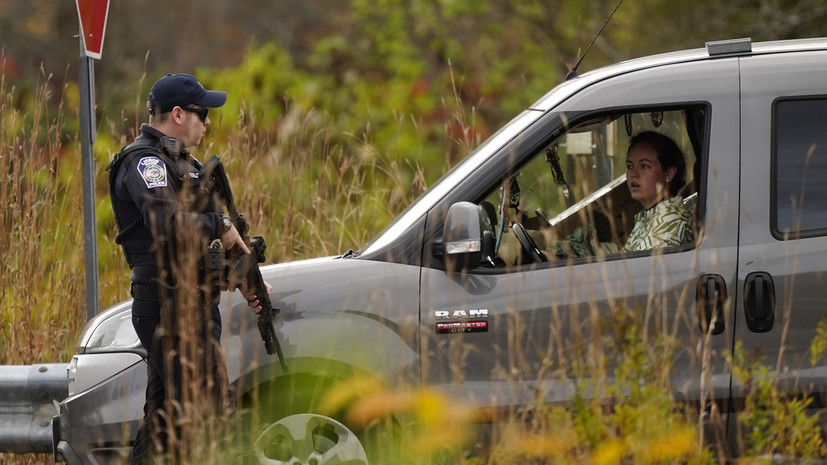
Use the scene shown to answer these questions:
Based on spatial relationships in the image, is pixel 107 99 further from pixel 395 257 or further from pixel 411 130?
pixel 395 257

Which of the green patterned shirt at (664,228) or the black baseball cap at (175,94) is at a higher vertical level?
the black baseball cap at (175,94)

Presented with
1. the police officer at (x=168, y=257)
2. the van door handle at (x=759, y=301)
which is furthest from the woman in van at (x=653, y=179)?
the police officer at (x=168, y=257)

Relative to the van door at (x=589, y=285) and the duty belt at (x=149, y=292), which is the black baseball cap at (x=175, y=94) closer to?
the duty belt at (x=149, y=292)

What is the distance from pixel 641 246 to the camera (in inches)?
181

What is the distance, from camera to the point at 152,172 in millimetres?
4402

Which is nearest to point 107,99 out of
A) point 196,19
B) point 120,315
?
point 196,19

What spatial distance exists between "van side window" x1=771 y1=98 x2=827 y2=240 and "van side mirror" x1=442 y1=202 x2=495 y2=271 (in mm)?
1033

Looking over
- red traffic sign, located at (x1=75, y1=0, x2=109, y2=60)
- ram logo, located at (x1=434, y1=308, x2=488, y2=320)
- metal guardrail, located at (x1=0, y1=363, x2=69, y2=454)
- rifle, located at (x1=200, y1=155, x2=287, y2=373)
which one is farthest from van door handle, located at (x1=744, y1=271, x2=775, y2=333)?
red traffic sign, located at (x1=75, y1=0, x2=109, y2=60)

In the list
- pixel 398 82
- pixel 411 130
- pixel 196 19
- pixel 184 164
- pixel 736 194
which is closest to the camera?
pixel 736 194

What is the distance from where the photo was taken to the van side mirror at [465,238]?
13.5 feet

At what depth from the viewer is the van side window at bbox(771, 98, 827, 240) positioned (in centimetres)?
427

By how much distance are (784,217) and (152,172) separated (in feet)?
7.51

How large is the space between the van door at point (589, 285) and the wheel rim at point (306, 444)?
41cm

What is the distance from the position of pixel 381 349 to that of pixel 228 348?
582 millimetres
